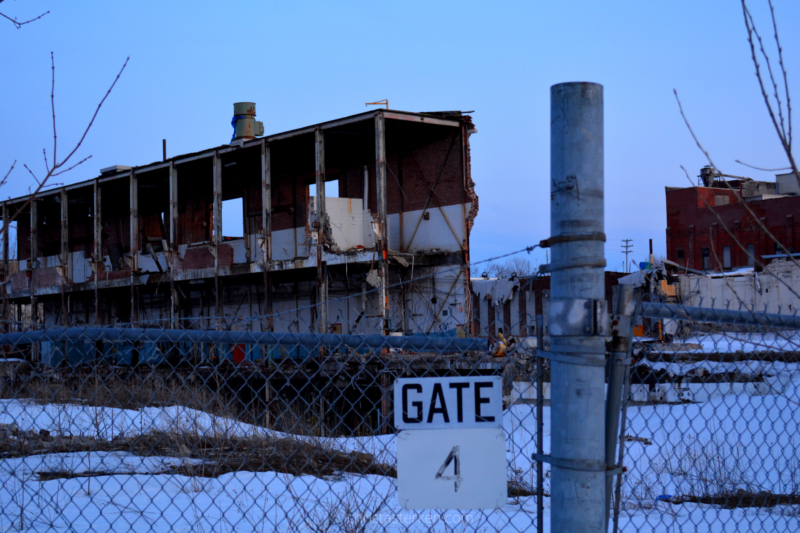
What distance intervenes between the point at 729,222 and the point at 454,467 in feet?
171

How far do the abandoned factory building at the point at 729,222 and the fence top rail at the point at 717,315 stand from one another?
46081mm

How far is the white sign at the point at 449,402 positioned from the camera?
8.39 feet

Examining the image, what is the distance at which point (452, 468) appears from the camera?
2516 millimetres

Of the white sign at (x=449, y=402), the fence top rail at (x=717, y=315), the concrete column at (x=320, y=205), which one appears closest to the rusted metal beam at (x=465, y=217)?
the concrete column at (x=320, y=205)

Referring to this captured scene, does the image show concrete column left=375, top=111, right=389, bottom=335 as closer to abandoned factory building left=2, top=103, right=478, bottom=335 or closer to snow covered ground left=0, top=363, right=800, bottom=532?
abandoned factory building left=2, top=103, right=478, bottom=335

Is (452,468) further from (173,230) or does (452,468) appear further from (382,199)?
(173,230)

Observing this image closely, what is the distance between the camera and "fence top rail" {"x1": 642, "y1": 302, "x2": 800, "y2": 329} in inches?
117

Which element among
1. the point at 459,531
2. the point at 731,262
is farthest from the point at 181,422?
the point at 731,262

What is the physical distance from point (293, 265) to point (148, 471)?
13.6 metres

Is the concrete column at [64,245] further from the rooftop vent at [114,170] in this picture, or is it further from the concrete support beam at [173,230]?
the concrete support beam at [173,230]

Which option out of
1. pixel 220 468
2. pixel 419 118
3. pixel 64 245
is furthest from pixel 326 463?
pixel 64 245

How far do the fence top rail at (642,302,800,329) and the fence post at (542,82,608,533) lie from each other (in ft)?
2.86

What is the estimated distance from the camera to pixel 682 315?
A: 302 centimetres

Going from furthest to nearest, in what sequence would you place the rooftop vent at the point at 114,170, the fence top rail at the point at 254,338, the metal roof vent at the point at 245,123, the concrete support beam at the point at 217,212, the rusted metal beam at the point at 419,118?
the rooftop vent at the point at 114,170, the metal roof vent at the point at 245,123, the concrete support beam at the point at 217,212, the rusted metal beam at the point at 419,118, the fence top rail at the point at 254,338
